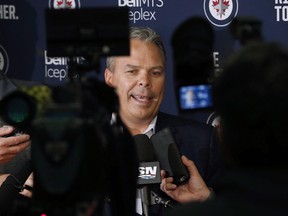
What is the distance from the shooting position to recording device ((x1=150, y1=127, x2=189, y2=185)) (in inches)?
116

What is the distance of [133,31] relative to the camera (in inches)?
135

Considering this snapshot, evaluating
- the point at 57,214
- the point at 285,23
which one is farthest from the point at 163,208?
the point at 57,214

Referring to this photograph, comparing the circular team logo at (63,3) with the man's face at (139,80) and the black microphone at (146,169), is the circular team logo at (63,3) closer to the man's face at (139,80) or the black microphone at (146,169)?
the man's face at (139,80)

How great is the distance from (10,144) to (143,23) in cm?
111

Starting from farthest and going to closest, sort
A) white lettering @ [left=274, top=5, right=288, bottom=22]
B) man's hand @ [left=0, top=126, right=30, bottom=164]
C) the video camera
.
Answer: white lettering @ [left=274, top=5, right=288, bottom=22] < man's hand @ [left=0, top=126, right=30, bottom=164] < the video camera

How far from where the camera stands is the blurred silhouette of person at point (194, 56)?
2955 millimetres

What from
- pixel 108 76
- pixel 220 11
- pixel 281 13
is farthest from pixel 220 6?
pixel 108 76

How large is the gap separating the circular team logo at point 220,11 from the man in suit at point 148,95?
0.96 ft

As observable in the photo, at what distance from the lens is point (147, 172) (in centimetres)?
281

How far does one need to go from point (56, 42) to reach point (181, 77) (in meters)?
1.37

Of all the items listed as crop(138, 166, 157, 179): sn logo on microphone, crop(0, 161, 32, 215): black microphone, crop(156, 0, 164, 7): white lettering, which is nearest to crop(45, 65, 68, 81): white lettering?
crop(156, 0, 164, 7): white lettering

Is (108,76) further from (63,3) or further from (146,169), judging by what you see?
(146,169)

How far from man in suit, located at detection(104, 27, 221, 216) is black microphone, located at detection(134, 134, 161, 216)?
20.2 inches

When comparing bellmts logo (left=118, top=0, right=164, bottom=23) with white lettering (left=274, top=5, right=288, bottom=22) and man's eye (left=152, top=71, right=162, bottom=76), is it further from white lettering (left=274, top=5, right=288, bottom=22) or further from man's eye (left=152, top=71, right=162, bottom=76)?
white lettering (left=274, top=5, right=288, bottom=22)
